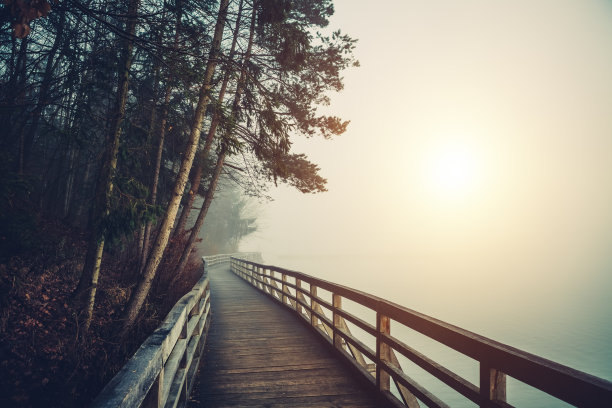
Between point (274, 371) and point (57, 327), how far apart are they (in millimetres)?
4042

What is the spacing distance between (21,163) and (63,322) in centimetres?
522

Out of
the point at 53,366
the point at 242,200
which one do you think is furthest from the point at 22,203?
the point at 242,200

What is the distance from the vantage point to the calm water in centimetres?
2053

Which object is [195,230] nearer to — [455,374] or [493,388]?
[455,374]

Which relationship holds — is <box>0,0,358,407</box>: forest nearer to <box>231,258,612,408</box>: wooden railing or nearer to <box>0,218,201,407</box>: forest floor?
<box>0,218,201,407</box>: forest floor

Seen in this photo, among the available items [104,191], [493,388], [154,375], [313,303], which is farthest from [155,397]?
[104,191]

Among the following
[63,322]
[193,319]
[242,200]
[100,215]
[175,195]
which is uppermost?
[242,200]

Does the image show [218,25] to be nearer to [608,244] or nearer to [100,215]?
[100,215]

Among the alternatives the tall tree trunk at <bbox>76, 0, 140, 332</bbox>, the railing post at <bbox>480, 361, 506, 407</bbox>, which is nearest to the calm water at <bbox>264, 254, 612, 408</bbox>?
the railing post at <bbox>480, 361, 506, 407</bbox>

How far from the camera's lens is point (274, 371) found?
4.42 m

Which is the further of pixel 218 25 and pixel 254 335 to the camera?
pixel 218 25

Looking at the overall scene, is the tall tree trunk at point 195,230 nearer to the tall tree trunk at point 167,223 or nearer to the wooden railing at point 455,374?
the tall tree trunk at point 167,223

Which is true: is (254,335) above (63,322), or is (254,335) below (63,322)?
below

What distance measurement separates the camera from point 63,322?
16.9ft
